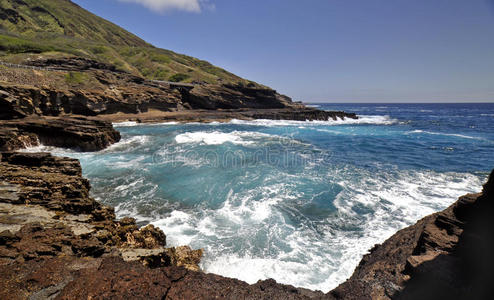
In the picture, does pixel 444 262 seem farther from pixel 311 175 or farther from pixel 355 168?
pixel 355 168

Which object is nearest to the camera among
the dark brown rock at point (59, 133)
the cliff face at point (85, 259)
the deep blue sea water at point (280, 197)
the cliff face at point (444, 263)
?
the cliff face at point (85, 259)

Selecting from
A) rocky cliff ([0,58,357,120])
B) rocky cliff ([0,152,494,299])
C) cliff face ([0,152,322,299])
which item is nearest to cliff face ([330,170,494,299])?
rocky cliff ([0,152,494,299])

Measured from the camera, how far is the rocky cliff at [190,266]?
128 inches

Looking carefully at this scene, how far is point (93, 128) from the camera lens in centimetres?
2183

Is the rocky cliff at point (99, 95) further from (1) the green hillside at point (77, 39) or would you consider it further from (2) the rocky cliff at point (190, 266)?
(2) the rocky cliff at point (190, 266)

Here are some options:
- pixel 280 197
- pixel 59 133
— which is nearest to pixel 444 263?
pixel 280 197

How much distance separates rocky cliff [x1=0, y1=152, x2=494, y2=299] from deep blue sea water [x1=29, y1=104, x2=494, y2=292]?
80.8 inches

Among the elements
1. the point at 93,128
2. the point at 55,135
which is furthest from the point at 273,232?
the point at 55,135

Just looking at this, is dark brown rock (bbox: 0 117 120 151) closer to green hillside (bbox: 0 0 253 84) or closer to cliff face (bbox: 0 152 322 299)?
cliff face (bbox: 0 152 322 299)

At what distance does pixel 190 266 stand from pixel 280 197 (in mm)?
6946

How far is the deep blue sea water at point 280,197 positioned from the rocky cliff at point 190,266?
6.73 ft

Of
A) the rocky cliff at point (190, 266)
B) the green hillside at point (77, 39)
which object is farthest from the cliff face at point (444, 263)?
the green hillside at point (77, 39)

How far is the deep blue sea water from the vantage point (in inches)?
298

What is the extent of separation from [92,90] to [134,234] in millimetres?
43538
